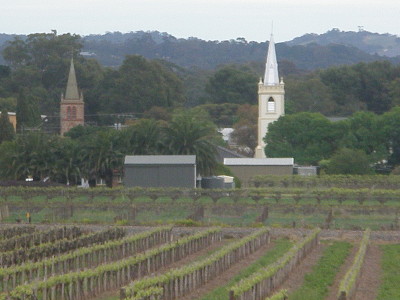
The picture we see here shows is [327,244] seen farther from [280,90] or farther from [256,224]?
[280,90]

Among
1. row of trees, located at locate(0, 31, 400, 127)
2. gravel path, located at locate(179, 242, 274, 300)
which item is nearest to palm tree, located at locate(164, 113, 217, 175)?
gravel path, located at locate(179, 242, 274, 300)

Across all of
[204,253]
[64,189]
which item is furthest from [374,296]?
[64,189]

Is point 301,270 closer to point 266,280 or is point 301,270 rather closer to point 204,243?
point 266,280

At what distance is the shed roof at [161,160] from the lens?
240 ft

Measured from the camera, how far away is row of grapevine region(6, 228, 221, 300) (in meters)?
28.5

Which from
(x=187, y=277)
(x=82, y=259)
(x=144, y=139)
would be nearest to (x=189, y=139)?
(x=144, y=139)

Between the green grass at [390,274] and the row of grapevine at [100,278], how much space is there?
6.51 m

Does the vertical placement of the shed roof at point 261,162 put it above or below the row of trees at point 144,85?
below

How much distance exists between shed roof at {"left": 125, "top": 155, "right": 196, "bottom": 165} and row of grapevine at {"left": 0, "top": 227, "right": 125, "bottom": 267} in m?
25.7

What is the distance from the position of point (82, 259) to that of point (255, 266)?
204 inches

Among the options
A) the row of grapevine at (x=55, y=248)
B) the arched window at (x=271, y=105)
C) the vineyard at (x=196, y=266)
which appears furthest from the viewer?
the arched window at (x=271, y=105)

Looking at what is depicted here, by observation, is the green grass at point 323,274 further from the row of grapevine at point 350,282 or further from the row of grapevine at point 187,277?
the row of grapevine at point 187,277

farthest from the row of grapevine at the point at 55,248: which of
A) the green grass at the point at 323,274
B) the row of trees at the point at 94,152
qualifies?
the row of trees at the point at 94,152

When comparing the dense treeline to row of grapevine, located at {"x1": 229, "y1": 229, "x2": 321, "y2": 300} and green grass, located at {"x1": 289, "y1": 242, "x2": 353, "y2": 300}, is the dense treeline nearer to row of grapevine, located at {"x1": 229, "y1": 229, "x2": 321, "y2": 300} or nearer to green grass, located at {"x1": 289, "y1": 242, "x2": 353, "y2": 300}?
green grass, located at {"x1": 289, "y1": 242, "x2": 353, "y2": 300}
